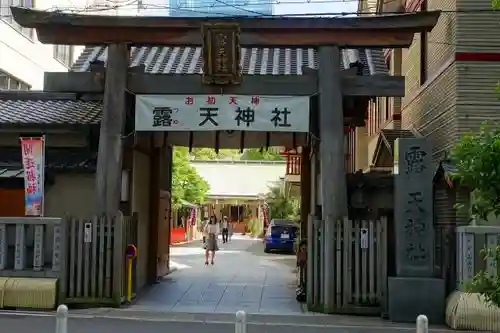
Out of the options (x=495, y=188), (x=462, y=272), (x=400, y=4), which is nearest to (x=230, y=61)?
(x=462, y=272)

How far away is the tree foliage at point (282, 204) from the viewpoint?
45.5 m

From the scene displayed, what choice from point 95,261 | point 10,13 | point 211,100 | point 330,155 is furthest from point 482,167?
point 10,13

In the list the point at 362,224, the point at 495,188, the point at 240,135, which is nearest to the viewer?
the point at 495,188

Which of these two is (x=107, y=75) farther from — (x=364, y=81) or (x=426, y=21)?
(x=426, y=21)

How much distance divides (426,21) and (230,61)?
13.6 ft

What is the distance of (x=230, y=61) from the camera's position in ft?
46.2

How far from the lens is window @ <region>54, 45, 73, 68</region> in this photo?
3941 cm

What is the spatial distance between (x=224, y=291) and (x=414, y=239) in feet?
18.9

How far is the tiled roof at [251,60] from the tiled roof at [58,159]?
208cm

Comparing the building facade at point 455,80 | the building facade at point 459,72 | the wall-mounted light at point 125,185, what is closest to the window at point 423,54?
the building facade at point 455,80

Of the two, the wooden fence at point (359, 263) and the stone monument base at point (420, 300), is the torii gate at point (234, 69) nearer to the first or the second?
the wooden fence at point (359, 263)

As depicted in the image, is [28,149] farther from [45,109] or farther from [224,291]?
[224,291]

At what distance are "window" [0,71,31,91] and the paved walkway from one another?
13616 mm

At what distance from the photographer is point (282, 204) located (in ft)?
152
